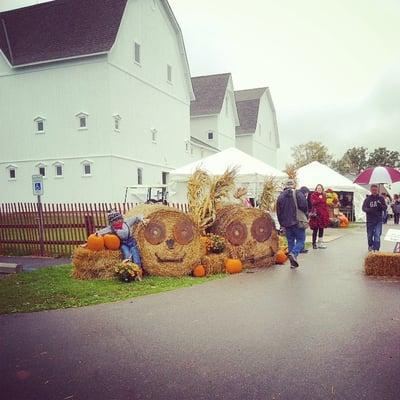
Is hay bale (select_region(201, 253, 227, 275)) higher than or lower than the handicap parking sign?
lower

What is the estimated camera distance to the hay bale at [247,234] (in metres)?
9.70

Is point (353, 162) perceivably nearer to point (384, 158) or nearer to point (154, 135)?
point (384, 158)

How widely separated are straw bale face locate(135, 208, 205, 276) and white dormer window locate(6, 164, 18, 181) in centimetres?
2278

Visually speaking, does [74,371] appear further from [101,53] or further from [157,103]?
[157,103]

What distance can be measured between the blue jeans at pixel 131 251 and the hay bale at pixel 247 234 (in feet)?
6.85

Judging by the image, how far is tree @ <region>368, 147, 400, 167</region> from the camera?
72750 mm

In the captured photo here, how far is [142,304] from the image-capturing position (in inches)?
258

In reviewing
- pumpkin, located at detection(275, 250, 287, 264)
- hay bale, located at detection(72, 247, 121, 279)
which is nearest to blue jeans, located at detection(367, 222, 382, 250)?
pumpkin, located at detection(275, 250, 287, 264)

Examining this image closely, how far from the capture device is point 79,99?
87.6 ft

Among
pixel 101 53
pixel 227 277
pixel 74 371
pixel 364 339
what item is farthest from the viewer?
pixel 101 53

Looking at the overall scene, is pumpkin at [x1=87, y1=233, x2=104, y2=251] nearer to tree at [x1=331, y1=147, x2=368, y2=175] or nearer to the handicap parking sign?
the handicap parking sign

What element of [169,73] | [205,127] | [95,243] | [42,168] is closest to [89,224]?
[95,243]

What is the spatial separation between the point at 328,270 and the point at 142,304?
183 inches

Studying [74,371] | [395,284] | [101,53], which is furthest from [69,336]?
[101,53]
